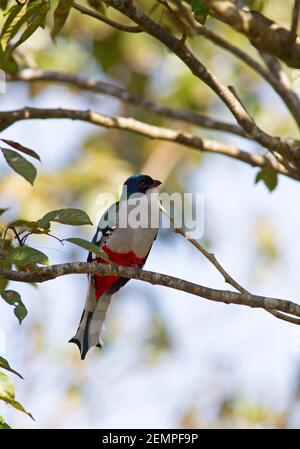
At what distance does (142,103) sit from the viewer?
5777 mm

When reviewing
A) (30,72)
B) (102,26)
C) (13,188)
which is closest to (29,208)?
(13,188)

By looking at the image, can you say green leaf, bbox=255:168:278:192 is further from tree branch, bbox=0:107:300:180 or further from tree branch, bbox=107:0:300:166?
tree branch, bbox=107:0:300:166

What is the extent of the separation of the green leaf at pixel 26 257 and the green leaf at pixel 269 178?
6.26 feet

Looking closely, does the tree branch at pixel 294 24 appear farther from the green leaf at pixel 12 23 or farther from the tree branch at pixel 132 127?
the tree branch at pixel 132 127

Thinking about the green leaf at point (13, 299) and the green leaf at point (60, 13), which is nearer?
the green leaf at point (13, 299)

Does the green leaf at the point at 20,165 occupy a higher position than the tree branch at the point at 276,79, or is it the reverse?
the tree branch at the point at 276,79

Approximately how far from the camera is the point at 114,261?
216 inches

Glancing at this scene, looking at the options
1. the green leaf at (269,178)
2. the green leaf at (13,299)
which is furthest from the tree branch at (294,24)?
the green leaf at (269,178)

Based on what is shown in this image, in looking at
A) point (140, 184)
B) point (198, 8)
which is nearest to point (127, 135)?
point (140, 184)

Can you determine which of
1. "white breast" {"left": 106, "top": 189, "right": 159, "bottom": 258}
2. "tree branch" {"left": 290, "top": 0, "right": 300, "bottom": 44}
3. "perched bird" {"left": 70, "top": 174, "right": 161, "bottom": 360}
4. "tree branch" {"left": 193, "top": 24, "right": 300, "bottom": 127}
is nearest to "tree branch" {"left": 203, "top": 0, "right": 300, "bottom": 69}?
"tree branch" {"left": 290, "top": 0, "right": 300, "bottom": 44}

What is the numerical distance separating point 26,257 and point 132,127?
197 centimetres

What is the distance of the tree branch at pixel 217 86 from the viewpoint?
12.9 feet

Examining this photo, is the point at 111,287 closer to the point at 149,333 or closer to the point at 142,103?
the point at 142,103
